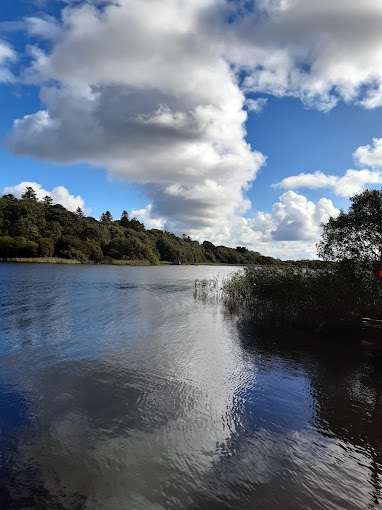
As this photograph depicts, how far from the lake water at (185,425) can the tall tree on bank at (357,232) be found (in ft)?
19.1

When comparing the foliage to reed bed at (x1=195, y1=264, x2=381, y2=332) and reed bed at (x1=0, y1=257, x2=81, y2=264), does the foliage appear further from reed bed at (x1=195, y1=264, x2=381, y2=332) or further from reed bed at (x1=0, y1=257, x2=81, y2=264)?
reed bed at (x1=0, y1=257, x2=81, y2=264)

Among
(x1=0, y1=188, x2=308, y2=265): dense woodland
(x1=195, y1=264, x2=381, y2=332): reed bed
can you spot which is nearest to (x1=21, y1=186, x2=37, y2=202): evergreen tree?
(x1=0, y1=188, x2=308, y2=265): dense woodland

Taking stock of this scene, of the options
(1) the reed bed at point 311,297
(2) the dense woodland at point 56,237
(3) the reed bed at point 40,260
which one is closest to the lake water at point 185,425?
(1) the reed bed at point 311,297

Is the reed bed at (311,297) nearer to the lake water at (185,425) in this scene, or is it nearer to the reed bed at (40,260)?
the lake water at (185,425)

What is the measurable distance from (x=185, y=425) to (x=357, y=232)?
15478 millimetres

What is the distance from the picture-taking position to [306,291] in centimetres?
2023

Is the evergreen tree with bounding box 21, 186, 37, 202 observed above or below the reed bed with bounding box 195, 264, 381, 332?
above

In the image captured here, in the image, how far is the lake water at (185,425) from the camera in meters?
5.18

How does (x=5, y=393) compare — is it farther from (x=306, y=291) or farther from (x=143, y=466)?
(x=306, y=291)

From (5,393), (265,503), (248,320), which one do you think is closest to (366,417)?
(265,503)

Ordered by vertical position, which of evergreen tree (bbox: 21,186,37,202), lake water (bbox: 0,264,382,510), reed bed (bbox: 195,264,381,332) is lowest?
lake water (bbox: 0,264,382,510)

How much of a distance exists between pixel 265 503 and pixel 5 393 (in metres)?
7.47

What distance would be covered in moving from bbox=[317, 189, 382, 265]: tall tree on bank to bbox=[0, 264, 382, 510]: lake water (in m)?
5.81

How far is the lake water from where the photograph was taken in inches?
204
